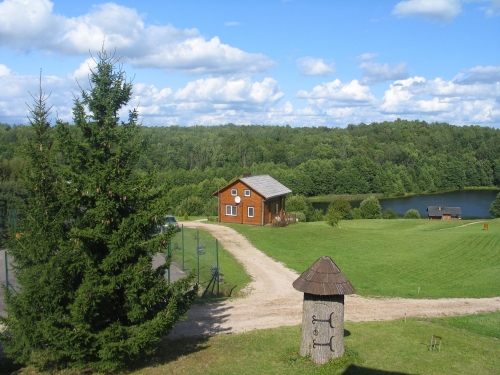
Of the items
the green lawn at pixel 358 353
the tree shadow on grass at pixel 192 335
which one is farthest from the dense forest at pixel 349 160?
the green lawn at pixel 358 353

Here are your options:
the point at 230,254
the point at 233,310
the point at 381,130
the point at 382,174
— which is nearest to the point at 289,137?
the point at 381,130

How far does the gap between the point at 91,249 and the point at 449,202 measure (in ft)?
Answer: 304

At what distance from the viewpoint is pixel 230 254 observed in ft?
91.9

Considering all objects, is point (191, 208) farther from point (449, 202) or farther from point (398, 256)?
point (449, 202)

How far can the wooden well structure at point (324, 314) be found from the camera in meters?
11.1

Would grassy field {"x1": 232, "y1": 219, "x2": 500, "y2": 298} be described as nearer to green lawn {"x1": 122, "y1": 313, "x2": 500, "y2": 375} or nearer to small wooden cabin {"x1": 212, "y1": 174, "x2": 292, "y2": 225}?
small wooden cabin {"x1": 212, "y1": 174, "x2": 292, "y2": 225}

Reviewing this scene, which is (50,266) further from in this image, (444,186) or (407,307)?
(444,186)

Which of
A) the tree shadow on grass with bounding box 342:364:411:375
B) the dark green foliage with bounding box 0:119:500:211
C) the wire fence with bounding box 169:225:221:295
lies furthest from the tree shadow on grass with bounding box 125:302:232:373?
the dark green foliage with bounding box 0:119:500:211

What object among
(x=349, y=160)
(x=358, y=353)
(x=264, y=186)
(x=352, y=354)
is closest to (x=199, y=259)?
(x=358, y=353)

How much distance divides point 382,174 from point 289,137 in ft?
174

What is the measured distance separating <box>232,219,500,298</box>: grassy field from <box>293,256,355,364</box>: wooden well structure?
9466 mm

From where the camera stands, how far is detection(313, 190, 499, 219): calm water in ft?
268

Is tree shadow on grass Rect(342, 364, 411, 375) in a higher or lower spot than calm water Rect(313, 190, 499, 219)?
higher

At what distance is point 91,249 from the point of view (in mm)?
10648
